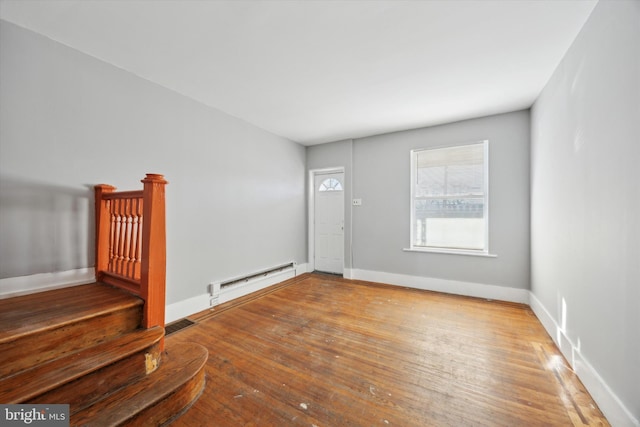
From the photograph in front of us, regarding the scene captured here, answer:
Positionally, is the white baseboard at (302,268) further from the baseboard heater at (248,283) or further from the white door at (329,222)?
the white door at (329,222)

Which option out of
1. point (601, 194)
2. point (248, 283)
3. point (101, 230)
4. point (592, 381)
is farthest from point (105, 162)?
point (592, 381)

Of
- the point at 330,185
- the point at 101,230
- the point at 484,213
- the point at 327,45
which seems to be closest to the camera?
the point at 327,45

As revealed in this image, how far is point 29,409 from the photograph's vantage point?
116 centimetres

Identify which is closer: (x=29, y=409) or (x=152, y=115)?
(x=29, y=409)

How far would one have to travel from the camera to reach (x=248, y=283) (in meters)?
3.78

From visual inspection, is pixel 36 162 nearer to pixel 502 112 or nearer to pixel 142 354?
pixel 142 354

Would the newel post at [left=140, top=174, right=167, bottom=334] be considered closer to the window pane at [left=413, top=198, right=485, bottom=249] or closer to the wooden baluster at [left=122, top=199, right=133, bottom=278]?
the wooden baluster at [left=122, top=199, right=133, bottom=278]

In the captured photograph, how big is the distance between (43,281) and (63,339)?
90cm

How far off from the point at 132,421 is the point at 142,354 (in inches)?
15.3

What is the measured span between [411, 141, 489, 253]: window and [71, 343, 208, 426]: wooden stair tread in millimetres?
Answer: 3509

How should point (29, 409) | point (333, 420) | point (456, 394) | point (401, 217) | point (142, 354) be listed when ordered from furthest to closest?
1. point (401, 217)
2. point (456, 394)
3. point (142, 354)
4. point (333, 420)
5. point (29, 409)

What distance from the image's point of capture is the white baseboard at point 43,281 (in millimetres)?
1839

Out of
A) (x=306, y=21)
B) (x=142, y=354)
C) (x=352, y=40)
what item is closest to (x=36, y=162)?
(x=142, y=354)

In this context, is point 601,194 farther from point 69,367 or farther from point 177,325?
point 177,325
